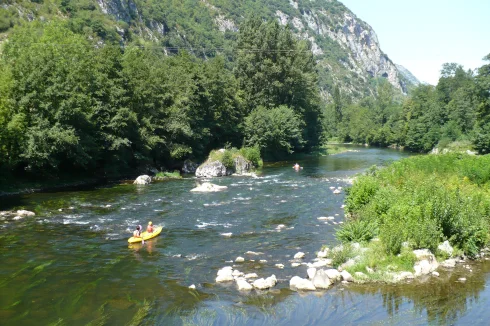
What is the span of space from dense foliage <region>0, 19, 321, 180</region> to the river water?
33.0ft

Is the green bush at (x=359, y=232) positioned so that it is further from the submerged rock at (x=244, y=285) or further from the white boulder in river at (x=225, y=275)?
the submerged rock at (x=244, y=285)

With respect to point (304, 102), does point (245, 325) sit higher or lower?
lower

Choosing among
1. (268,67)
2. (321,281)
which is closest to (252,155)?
(268,67)

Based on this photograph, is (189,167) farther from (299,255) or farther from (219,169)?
(299,255)

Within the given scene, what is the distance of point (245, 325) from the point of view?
14.3 metres

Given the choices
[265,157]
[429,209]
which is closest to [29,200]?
[429,209]

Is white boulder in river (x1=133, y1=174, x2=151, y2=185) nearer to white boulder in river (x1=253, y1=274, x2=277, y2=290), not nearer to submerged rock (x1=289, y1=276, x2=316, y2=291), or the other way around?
white boulder in river (x1=253, y1=274, x2=277, y2=290)

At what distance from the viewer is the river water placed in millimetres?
15047

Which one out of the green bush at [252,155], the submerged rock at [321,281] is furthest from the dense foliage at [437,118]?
the submerged rock at [321,281]

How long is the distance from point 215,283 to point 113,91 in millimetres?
39340

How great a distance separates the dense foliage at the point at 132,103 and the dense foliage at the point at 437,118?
30678 mm

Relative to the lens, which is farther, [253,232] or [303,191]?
[303,191]

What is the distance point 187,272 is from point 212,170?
36.6m

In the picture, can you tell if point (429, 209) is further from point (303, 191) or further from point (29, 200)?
point (29, 200)
